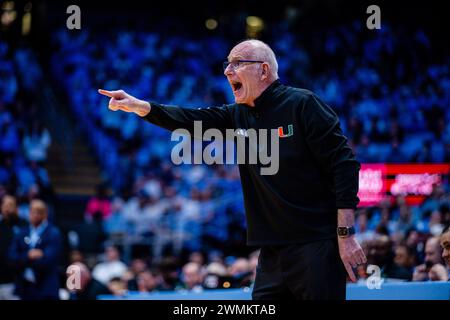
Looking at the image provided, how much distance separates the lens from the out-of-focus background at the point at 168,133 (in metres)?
10.9

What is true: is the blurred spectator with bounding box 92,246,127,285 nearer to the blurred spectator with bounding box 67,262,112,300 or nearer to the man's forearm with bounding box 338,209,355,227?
the blurred spectator with bounding box 67,262,112,300

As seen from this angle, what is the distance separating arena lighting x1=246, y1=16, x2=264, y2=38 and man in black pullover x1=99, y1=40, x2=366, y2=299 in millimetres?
17721

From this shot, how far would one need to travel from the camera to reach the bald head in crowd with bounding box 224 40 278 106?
4.12 m

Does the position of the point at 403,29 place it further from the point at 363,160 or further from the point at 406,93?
the point at 363,160

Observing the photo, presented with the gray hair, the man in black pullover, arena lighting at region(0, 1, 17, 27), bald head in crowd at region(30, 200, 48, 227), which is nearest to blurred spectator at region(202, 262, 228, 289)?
bald head in crowd at region(30, 200, 48, 227)

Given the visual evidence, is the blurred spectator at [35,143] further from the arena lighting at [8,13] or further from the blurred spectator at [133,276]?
the arena lighting at [8,13]

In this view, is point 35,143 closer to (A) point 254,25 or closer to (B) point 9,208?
(B) point 9,208

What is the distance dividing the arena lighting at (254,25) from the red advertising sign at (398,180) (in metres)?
8.76

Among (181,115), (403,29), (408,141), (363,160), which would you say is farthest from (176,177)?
(181,115)

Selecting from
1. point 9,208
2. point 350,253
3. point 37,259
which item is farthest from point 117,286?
point 350,253

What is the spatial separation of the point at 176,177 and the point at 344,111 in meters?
4.61

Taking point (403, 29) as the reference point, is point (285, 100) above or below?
below

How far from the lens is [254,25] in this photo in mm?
22703
